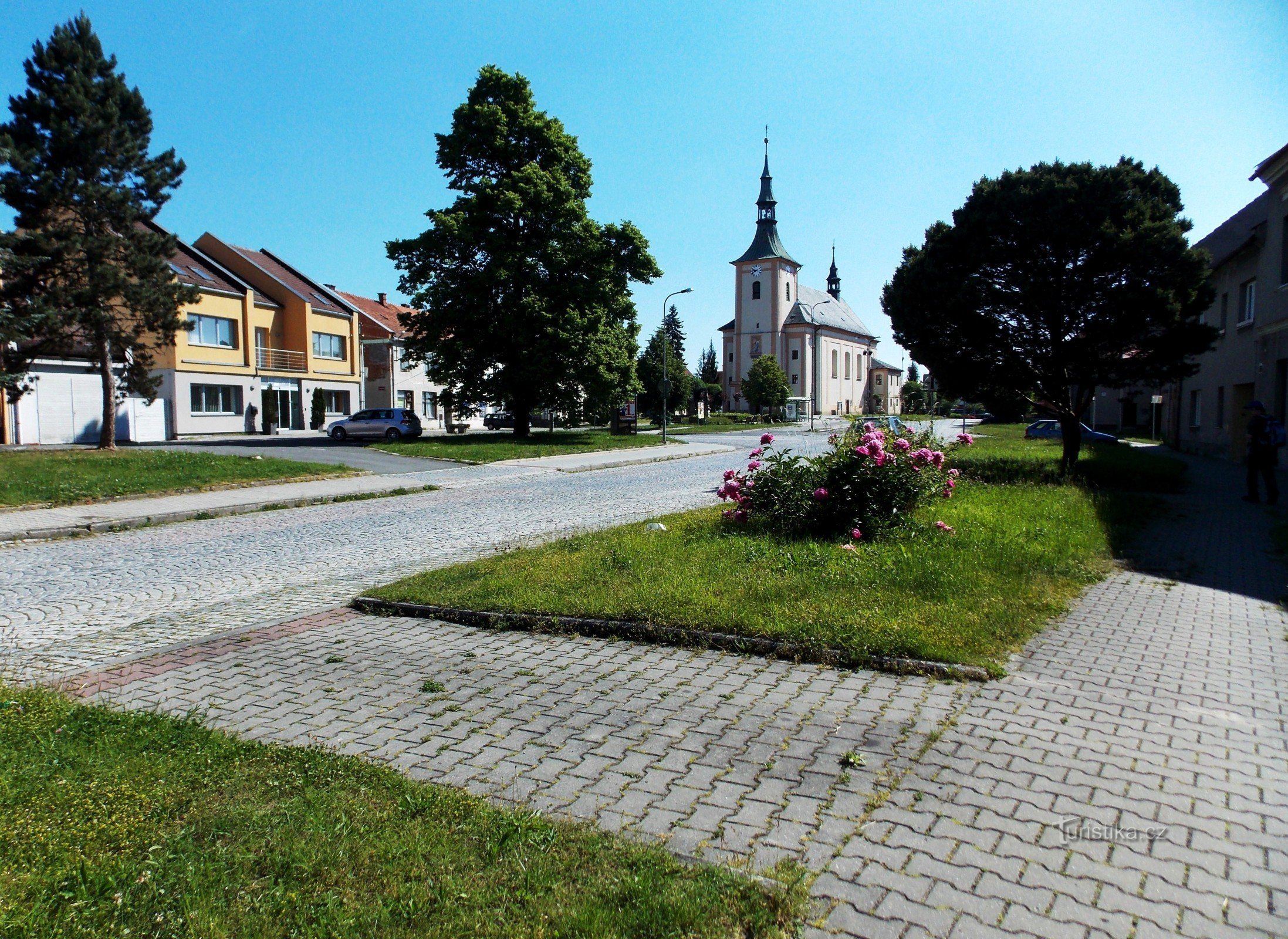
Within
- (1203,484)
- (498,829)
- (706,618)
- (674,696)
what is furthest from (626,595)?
(1203,484)

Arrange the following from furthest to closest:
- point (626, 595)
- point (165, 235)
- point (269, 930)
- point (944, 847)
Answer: point (165, 235), point (626, 595), point (944, 847), point (269, 930)

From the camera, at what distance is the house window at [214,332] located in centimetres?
4131

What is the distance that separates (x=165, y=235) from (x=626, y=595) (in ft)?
91.6

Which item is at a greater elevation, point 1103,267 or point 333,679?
point 1103,267

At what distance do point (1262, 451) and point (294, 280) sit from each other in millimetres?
50208

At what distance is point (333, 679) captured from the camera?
216 inches

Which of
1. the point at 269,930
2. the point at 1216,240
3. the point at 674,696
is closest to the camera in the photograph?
the point at 269,930

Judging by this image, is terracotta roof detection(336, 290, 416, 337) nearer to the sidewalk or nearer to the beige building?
the sidewalk

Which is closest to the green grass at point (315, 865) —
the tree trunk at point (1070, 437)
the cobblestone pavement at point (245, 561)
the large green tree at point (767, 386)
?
the cobblestone pavement at point (245, 561)

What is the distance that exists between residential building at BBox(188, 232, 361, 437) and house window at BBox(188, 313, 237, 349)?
1.6 inches

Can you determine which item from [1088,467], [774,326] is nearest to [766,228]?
[774,326]

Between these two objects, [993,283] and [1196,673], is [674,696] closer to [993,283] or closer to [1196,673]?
[1196,673]

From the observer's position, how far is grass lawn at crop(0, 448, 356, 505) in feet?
54.9

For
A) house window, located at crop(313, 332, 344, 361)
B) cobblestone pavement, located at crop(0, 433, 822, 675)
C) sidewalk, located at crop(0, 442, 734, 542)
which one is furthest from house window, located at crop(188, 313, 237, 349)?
cobblestone pavement, located at crop(0, 433, 822, 675)
